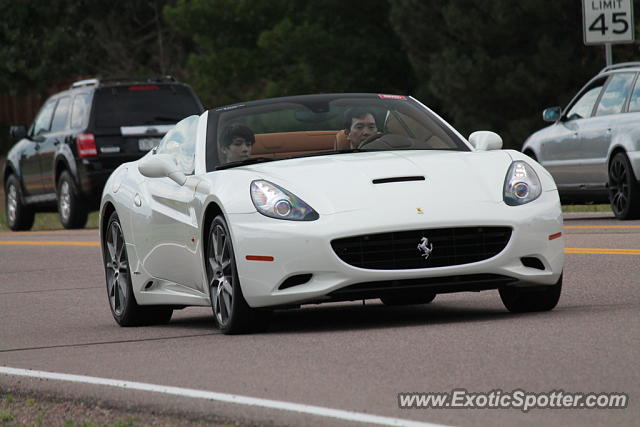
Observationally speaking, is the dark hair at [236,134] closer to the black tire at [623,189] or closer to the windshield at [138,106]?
the black tire at [623,189]

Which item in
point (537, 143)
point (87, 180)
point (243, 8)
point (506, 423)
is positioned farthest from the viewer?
point (243, 8)

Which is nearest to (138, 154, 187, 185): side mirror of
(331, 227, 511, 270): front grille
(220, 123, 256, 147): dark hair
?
(220, 123, 256, 147): dark hair

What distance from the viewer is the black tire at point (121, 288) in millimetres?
10602

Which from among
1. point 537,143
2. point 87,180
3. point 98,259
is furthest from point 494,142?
point 87,180

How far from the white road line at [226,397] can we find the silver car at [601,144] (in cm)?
981

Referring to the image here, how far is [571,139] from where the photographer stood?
18297 mm

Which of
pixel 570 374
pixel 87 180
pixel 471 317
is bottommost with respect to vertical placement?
pixel 87 180

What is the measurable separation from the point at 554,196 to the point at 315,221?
56.9 inches

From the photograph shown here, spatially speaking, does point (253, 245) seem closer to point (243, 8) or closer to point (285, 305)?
point (285, 305)

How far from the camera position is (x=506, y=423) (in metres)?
5.86

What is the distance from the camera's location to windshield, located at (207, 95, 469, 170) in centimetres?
989

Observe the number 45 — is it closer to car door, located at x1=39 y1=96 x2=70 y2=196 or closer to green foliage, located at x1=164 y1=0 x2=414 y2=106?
car door, located at x1=39 y1=96 x2=70 y2=196

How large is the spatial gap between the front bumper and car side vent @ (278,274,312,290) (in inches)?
1.0

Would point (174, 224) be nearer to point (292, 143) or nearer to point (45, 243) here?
point (292, 143)
